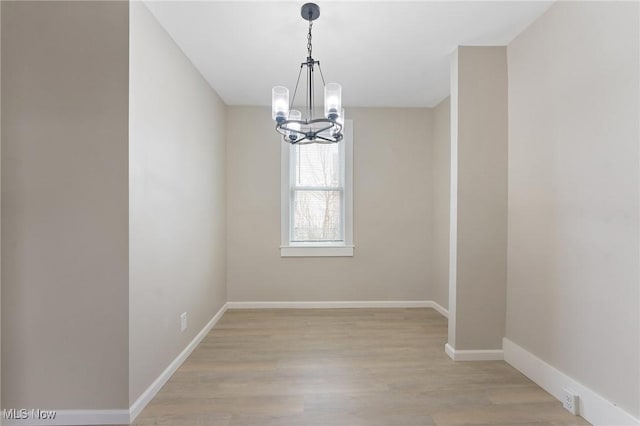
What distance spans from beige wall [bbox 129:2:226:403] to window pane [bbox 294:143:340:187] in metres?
1.16

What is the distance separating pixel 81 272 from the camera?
5.67 feet

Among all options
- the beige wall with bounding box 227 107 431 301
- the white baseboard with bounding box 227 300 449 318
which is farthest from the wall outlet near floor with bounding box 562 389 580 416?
the beige wall with bounding box 227 107 431 301

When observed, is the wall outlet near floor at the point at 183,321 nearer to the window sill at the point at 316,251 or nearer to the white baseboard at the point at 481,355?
the window sill at the point at 316,251

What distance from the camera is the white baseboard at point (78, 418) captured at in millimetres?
1717

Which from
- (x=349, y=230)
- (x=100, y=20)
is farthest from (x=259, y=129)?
(x=100, y=20)

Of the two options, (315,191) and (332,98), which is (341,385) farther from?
(315,191)

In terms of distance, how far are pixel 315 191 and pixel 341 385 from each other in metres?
2.42

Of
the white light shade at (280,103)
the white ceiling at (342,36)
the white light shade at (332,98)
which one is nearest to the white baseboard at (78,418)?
the white light shade at (280,103)

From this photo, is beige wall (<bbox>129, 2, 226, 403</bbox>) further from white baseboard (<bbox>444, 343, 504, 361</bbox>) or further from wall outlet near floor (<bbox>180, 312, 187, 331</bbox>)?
white baseboard (<bbox>444, 343, 504, 361</bbox>)

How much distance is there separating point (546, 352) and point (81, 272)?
2995mm

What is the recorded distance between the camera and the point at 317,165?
13.2 ft

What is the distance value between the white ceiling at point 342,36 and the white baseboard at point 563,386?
2.42 metres

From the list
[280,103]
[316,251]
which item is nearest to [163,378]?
[280,103]

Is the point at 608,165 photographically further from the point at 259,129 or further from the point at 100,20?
the point at 259,129
